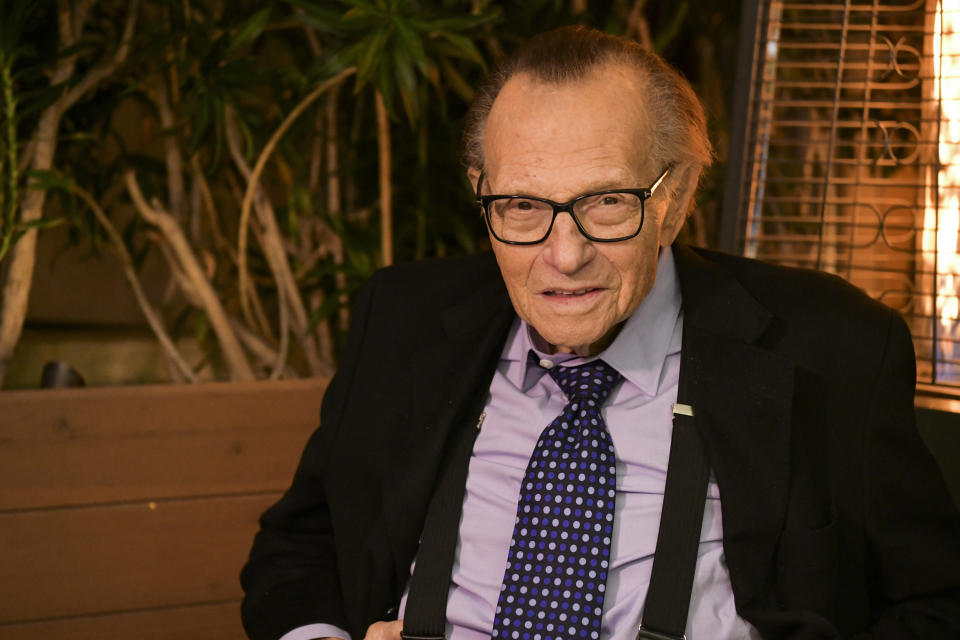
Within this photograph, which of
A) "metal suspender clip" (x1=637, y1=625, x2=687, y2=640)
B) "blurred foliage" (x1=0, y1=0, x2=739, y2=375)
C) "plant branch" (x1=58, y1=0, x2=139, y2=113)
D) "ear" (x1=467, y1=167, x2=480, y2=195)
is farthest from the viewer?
"plant branch" (x1=58, y1=0, x2=139, y2=113)

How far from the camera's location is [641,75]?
1380 millimetres

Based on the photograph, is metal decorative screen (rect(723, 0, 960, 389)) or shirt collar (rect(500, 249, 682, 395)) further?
metal decorative screen (rect(723, 0, 960, 389))

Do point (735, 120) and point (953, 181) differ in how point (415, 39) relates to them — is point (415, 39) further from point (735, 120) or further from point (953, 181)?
point (953, 181)

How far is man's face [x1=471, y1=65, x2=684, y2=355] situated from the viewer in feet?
4.37

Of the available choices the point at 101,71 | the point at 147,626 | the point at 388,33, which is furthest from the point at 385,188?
the point at 147,626

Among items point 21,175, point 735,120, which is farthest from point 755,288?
point 21,175

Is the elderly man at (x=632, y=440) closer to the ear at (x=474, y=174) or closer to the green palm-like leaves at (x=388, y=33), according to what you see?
the ear at (x=474, y=174)

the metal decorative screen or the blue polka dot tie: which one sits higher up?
the metal decorative screen

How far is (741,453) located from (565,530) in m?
0.27

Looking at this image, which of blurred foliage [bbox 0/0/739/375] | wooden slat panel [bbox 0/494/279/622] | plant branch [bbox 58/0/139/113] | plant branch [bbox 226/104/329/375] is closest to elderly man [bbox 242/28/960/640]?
wooden slat panel [bbox 0/494/279/622]

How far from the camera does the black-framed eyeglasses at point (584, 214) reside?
1.34 metres

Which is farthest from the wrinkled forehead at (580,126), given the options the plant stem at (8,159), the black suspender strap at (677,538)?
the plant stem at (8,159)

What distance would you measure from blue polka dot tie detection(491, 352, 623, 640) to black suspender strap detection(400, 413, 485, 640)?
107mm

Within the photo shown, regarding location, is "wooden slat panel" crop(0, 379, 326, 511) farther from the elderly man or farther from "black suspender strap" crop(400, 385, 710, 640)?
"black suspender strap" crop(400, 385, 710, 640)
